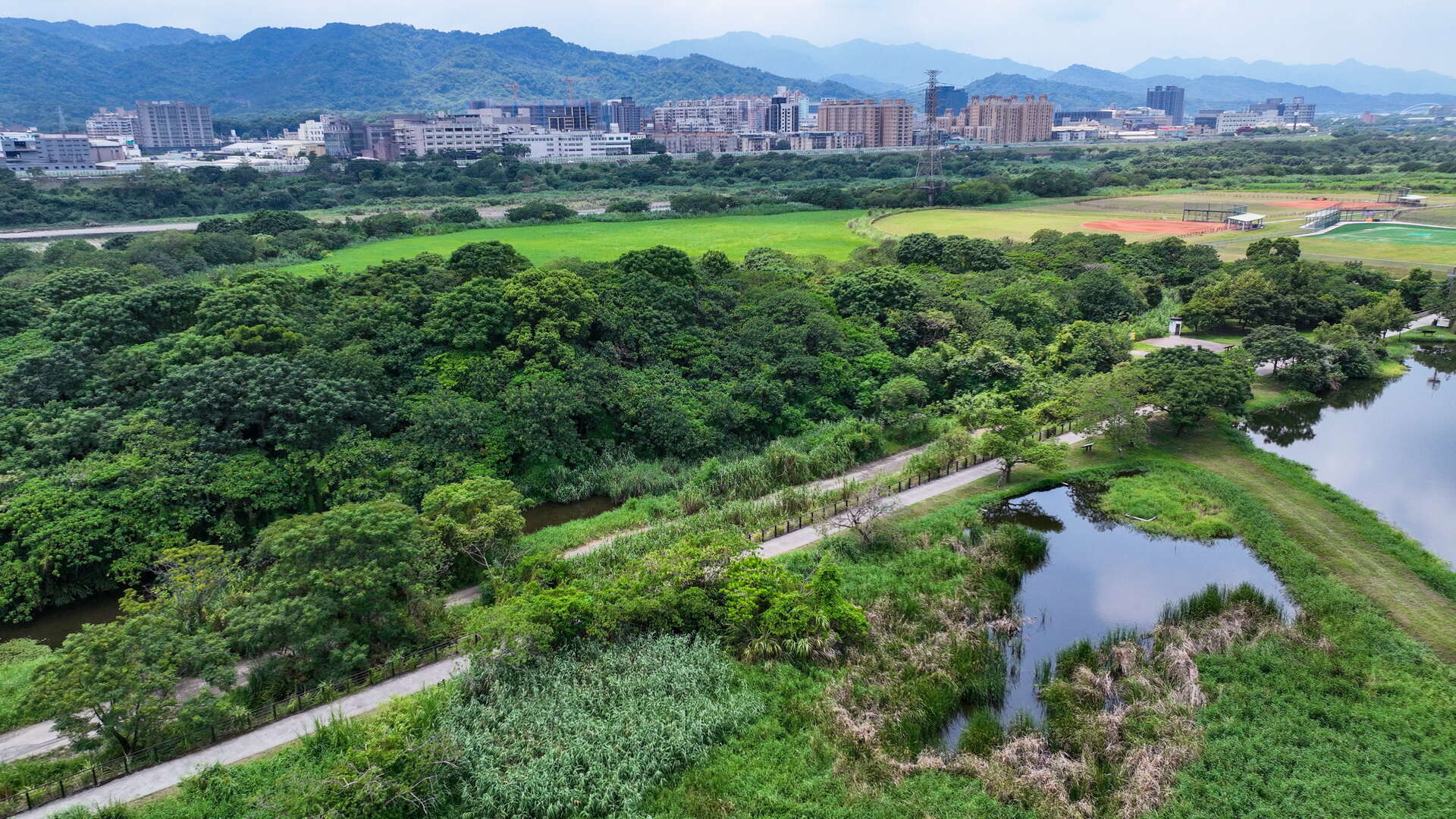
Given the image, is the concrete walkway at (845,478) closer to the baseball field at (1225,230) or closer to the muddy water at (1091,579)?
the muddy water at (1091,579)

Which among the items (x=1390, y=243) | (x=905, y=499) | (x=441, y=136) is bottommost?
(x=905, y=499)

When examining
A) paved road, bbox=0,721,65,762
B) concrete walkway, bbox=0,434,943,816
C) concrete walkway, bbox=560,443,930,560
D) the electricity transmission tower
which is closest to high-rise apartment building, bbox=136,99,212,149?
the electricity transmission tower

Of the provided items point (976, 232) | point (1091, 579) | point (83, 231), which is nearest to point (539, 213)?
point (83, 231)

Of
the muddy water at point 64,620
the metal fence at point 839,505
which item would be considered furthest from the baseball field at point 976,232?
the metal fence at point 839,505

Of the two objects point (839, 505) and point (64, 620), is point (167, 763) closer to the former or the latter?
point (64, 620)

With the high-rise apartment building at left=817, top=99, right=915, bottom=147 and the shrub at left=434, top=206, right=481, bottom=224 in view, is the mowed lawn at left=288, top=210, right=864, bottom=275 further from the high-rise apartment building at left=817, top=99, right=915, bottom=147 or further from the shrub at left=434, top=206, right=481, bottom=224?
the high-rise apartment building at left=817, top=99, right=915, bottom=147

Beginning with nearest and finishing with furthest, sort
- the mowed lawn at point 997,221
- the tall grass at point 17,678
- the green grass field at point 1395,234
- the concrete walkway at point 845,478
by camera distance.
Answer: the tall grass at point 17,678 < the concrete walkway at point 845,478 < the green grass field at point 1395,234 < the mowed lawn at point 997,221
